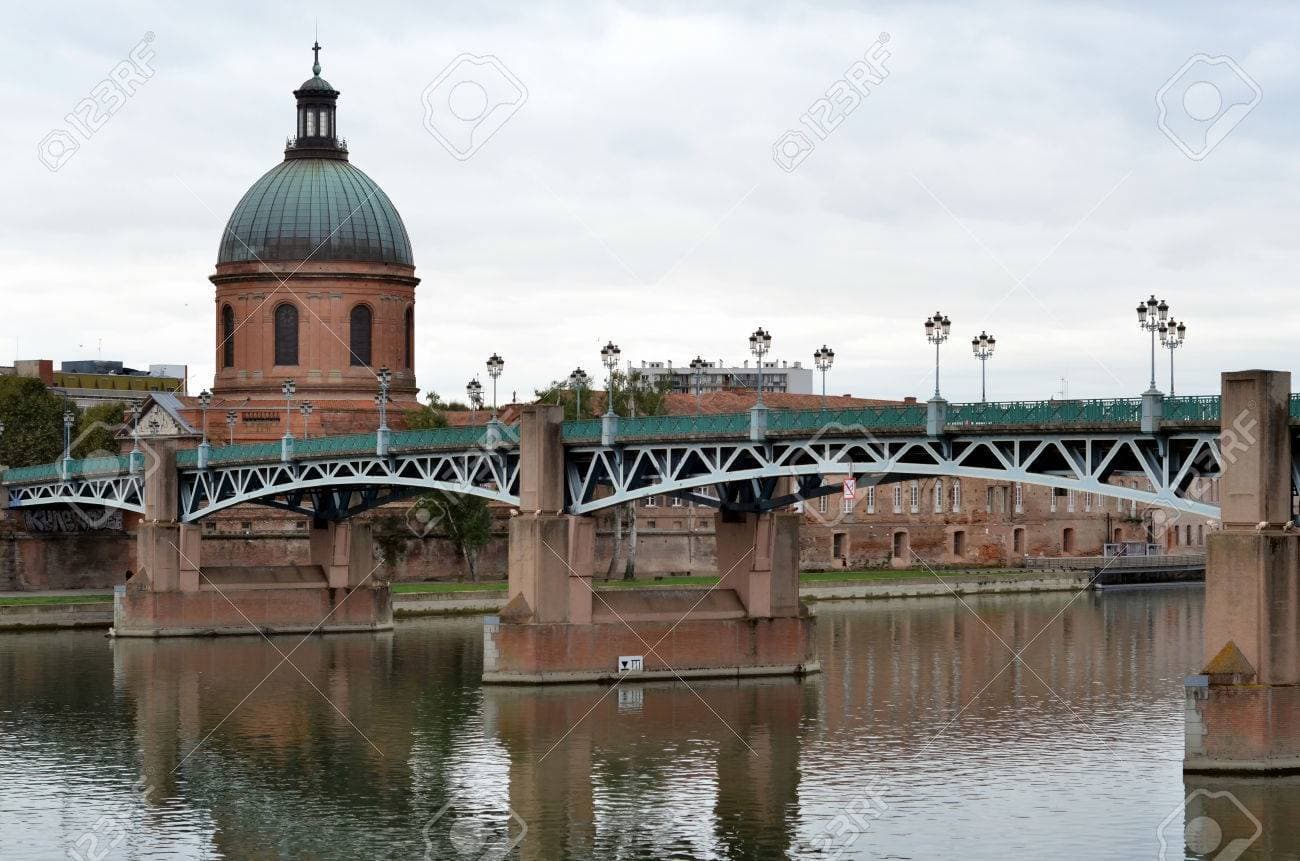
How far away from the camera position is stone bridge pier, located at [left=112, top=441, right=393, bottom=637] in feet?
274

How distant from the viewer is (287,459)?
81.4 meters

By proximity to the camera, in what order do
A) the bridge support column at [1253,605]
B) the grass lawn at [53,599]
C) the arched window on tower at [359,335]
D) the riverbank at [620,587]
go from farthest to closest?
the arched window on tower at [359,335]
the grass lawn at [53,599]
the riverbank at [620,587]
the bridge support column at [1253,605]

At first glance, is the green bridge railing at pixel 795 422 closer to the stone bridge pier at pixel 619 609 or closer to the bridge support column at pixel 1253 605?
the bridge support column at pixel 1253 605

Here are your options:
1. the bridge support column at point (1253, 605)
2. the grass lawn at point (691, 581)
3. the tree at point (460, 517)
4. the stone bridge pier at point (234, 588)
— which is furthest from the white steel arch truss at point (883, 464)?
the tree at point (460, 517)

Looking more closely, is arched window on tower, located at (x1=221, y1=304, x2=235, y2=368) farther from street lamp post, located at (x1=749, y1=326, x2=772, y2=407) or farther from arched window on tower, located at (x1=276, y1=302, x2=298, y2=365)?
street lamp post, located at (x1=749, y1=326, x2=772, y2=407)

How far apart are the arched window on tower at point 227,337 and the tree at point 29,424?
61.9ft

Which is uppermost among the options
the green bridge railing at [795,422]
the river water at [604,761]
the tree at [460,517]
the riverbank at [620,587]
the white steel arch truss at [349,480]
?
the green bridge railing at [795,422]

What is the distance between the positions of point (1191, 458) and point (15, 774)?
27048 millimetres

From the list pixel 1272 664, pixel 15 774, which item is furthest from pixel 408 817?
pixel 1272 664

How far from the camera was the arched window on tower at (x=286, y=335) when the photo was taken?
110 meters

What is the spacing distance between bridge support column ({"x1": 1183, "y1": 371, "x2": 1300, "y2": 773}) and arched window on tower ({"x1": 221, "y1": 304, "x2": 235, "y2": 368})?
72.2 metres

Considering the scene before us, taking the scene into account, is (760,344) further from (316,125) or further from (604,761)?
(316,125)

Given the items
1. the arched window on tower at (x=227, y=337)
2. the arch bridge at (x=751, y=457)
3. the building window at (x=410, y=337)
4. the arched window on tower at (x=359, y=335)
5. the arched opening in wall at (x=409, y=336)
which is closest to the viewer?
the arch bridge at (x=751, y=457)

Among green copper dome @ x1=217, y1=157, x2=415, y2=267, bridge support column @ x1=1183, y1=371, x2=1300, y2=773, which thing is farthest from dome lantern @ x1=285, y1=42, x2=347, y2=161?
bridge support column @ x1=1183, y1=371, x2=1300, y2=773
